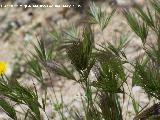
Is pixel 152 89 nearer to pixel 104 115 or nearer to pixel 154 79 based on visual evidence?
pixel 154 79

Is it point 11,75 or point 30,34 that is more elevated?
point 30,34

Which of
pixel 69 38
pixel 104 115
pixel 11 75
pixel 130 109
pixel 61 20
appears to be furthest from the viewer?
pixel 61 20

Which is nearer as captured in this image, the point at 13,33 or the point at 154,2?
the point at 154,2

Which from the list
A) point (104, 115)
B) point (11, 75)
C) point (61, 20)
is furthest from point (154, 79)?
point (61, 20)

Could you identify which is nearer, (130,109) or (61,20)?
(130,109)

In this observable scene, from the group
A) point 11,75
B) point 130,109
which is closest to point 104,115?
point 130,109

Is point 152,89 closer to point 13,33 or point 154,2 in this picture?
point 154,2

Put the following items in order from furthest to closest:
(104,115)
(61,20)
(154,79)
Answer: (61,20) < (104,115) < (154,79)

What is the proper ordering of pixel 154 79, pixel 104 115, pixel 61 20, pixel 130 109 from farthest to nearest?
1. pixel 61 20
2. pixel 130 109
3. pixel 104 115
4. pixel 154 79

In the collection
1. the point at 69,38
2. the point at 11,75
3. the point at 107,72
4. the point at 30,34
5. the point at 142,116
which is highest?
the point at 30,34
